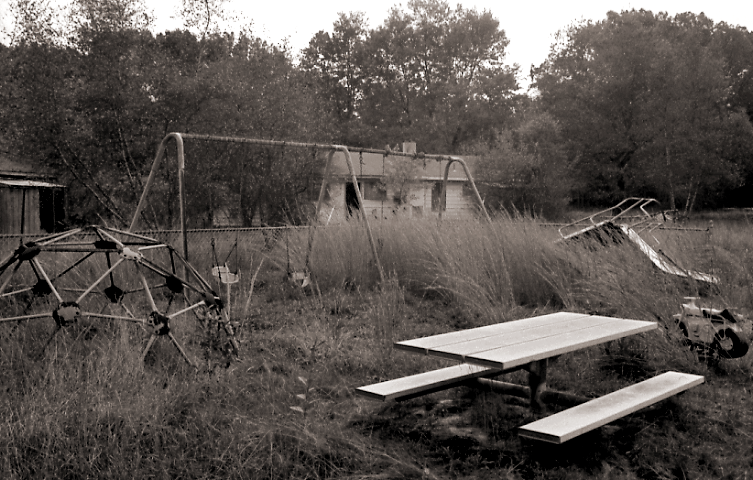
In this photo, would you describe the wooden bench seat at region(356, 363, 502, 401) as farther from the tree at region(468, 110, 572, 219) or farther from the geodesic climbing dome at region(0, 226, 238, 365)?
the tree at region(468, 110, 572, 219)

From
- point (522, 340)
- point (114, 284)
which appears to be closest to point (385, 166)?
point (114, 284)

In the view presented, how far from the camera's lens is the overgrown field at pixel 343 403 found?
3.04 metres

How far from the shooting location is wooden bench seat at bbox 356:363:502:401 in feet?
11.8

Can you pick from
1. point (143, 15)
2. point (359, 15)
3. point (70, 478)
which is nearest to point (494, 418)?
point (70, 478)

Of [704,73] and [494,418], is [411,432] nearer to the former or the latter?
[494,418]

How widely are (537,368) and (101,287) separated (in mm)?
4306

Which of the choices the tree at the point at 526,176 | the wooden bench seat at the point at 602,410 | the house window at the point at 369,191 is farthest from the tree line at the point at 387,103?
the wooden bench seat at the point at 602,410

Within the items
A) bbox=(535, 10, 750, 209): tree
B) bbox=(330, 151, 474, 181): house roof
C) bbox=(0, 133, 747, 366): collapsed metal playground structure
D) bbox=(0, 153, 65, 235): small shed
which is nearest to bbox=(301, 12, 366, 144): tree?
bbox=(330, 151, 474, 181): house roof

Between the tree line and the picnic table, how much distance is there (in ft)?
22.1

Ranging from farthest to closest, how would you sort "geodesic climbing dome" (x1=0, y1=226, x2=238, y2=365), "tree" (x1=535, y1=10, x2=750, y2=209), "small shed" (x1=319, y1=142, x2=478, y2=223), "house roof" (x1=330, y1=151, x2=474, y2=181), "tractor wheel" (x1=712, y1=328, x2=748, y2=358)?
"tree" (x1=535, y1=10, x2=750, y2=209), "house roof" (x1=330, y1=151, x2=474, y2=181), "small shed" (x1=319, y1=142, x2=478, y2=223), "tractor wheel" (x1=712, y1=328, x2=748, y2=358), "geodesic climbing dome" (x1=0, y1=226, x2=238, y2=365)

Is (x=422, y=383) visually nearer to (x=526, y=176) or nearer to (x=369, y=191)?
(x=526, y=176)

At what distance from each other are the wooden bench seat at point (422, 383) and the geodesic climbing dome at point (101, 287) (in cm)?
114

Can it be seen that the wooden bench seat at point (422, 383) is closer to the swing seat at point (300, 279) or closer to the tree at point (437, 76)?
the swing seat at point (300, 279)

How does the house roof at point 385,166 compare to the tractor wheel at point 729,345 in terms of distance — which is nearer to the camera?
the tractor wheel at point 729,345
